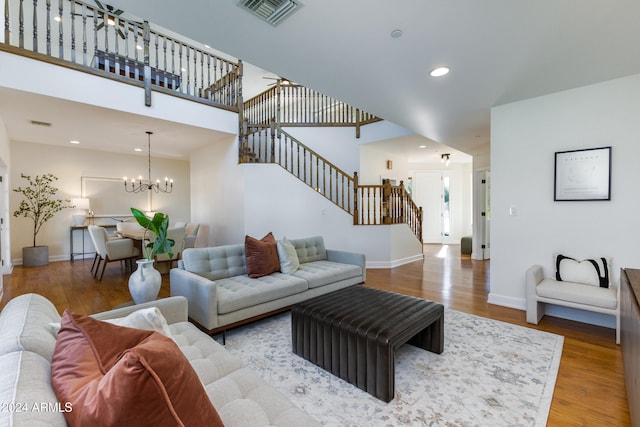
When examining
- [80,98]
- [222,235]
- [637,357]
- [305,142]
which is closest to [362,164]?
[305,142]

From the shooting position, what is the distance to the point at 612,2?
1.78 meters

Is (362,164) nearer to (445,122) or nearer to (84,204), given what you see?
(445,122)

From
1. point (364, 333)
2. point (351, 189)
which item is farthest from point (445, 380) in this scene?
point (351, 189)

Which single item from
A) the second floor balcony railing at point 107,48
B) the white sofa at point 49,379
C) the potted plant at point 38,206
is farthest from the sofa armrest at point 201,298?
the potted plant at point 38,206

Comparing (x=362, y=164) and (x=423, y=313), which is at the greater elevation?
(x=362, y=164)

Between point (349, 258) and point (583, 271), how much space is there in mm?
2609

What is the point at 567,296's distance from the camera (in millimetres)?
2734

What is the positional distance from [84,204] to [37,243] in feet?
3.99

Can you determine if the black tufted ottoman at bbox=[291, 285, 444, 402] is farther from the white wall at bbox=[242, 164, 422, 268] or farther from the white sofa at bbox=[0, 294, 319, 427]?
the white wall at bbox=[242, 164, 422, 268]

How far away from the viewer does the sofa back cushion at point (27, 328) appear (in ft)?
3.15

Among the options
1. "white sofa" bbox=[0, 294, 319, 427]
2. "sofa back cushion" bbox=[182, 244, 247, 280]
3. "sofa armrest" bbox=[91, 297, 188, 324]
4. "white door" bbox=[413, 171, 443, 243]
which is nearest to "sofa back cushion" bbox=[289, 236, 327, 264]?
"sofa back cushion" bbox=[182, 244, 247, 280]

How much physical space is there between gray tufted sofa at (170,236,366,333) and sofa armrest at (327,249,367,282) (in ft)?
0.05

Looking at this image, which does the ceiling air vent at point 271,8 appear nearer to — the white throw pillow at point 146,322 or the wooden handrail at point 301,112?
the white throw pillow at point 146,322

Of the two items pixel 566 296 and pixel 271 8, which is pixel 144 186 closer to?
pixel 271 8
